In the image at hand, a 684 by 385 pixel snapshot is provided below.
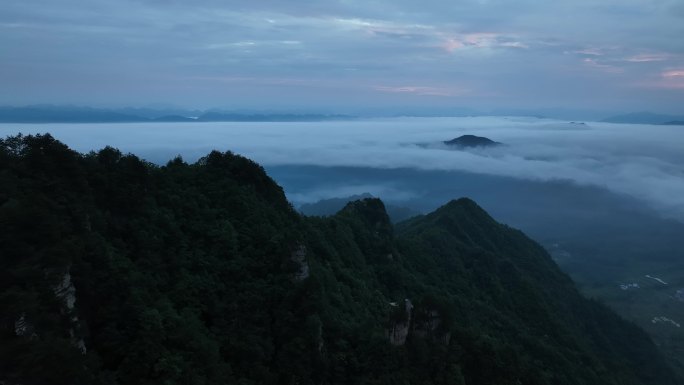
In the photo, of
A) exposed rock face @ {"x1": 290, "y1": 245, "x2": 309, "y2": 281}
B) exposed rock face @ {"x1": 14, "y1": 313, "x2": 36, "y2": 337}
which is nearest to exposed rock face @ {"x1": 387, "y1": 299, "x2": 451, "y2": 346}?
exposed rock face @ {"x1": 290, "y1": 245, "x2": 309, "y2": 281}

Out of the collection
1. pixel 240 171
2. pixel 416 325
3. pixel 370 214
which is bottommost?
pixel 416 325

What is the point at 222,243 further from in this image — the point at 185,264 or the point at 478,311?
the point at 478,311

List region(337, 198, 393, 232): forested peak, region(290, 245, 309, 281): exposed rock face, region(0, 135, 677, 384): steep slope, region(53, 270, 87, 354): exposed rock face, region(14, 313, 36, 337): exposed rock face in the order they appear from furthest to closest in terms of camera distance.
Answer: region(337, 198, 393, 232): forested peak, region(290, 245, 309, 281): exposed rock face, region(0, 135, 677, 384): steep slope, region(53, 270, 87, 354): exposed rock face, region(14, 313, 36, 337): exposed rock face

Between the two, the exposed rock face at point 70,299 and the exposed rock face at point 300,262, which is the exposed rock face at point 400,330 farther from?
the exposed rock face at point 70,299

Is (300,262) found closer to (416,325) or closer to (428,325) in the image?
(416,325)

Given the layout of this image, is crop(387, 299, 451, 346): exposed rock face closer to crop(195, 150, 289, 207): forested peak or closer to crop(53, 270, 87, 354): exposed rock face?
crop(195, 150, 289, 207): forested peak

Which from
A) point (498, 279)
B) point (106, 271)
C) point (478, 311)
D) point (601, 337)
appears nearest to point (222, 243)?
point (106, 271)

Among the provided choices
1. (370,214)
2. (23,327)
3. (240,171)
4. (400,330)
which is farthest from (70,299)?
(370,214)
